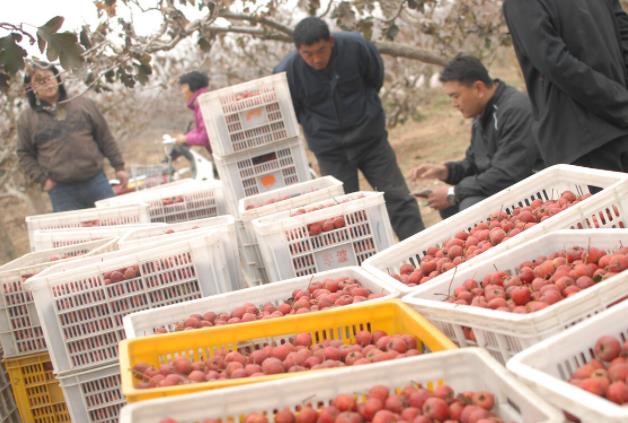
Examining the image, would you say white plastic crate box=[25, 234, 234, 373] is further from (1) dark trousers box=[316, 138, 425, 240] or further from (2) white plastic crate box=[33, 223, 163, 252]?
(1) dark trousers box=[316, 138, 425, 240]

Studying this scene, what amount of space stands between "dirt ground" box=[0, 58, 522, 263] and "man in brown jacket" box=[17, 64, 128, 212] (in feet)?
11.3

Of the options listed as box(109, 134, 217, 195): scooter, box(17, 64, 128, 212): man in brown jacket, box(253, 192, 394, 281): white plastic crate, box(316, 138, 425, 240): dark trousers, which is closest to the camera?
box(253, 192, 394, 281): white plastic crate

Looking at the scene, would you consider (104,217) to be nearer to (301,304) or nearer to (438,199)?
(438,199)

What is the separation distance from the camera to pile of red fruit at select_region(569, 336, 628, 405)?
5.47ft

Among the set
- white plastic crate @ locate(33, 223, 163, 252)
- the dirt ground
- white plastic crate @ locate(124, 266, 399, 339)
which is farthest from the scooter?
white plastic crate @ locate(124, 266, 399, 339)

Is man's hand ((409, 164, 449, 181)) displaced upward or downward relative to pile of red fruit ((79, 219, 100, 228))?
downward

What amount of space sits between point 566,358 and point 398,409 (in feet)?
1.30

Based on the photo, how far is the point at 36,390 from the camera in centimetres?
378

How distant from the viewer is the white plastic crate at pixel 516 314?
1.97 m

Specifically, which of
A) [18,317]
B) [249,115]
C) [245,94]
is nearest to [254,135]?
[249,115]

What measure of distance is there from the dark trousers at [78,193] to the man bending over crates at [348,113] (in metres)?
2.20

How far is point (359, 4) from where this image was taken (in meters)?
6.33

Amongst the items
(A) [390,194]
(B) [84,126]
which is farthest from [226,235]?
(B) [84,126]

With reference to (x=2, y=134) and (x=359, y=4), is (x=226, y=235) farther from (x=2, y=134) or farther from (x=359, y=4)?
(x=2, y=134)
